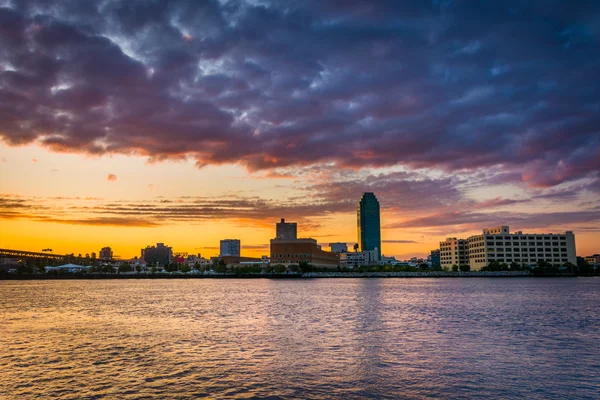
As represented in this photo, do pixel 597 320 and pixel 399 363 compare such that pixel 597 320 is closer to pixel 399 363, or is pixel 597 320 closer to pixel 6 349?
pixel 399 363

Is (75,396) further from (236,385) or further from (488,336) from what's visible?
(488,336)

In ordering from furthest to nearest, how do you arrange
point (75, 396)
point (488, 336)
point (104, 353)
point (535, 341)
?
point (488, 336) → point (535, 341) → point (104, 353) → point (75, 396)

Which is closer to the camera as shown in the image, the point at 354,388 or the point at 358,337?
the point at 354,388

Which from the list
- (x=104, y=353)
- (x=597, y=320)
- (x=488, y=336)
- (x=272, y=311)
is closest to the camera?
(x=104, y=353)

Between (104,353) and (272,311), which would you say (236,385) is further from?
(272,311)

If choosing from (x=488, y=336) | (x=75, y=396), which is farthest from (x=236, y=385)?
(x=488, y=336)

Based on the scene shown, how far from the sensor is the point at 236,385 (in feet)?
91.7

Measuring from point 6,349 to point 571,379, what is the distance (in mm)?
41610

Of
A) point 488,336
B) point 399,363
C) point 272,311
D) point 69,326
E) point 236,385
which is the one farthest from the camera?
point 272,311

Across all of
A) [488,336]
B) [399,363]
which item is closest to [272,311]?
[488,336]

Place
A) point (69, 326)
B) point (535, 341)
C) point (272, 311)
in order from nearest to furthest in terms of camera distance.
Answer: point (535, 341) → point (69, 326) → point (272, 311)

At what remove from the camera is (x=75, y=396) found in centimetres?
2580

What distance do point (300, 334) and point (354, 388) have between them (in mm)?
20455

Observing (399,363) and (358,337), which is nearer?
(399,363)
